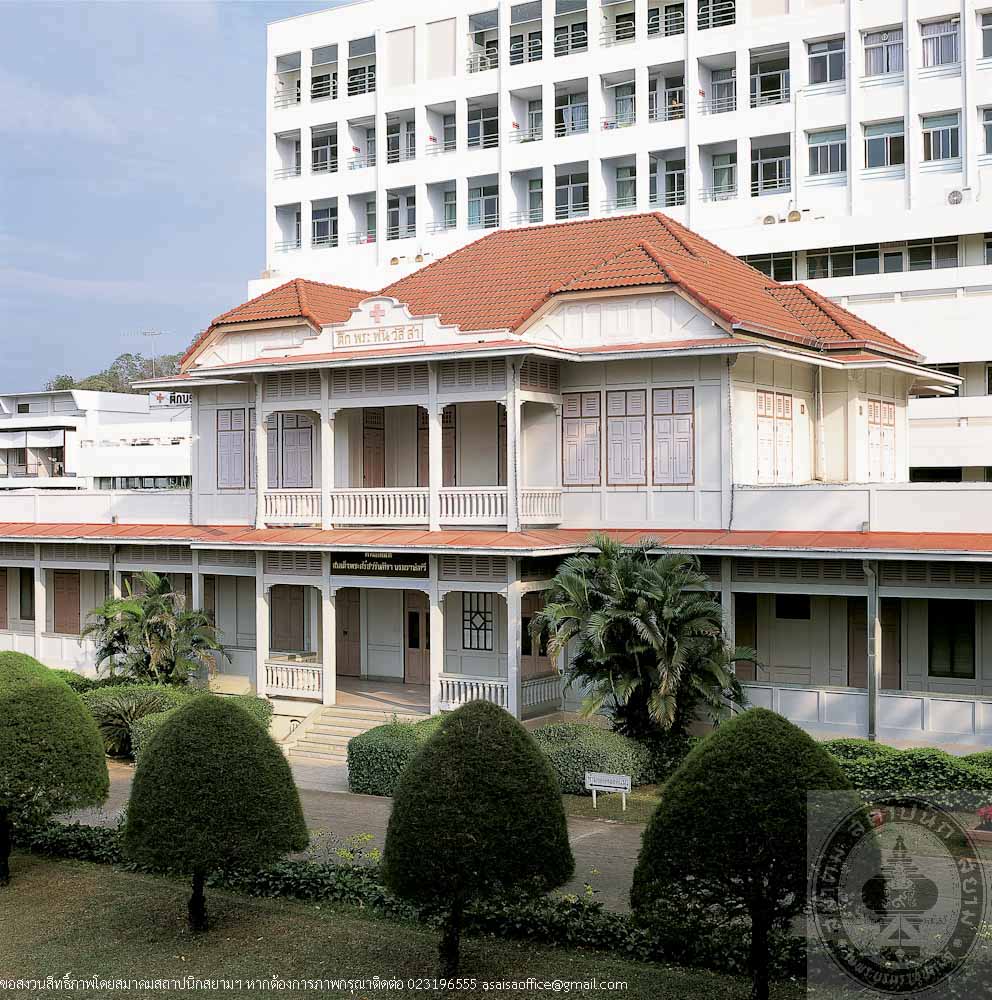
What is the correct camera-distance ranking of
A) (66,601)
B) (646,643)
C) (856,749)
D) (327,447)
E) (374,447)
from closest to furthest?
(856,749), (646,643), (327,447), (374,447), (66,601)

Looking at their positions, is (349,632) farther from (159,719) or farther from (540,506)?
(540,506)

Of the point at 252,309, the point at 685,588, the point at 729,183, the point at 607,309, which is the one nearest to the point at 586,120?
the point at 729,183

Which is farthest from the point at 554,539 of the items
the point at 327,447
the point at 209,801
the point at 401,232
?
the point at 401,232

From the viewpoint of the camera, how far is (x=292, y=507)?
2586 centimetres

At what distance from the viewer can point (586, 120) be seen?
44.0m

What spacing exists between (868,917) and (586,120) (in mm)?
36058

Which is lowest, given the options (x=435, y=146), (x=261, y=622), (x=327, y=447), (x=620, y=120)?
(x=261, y=622)

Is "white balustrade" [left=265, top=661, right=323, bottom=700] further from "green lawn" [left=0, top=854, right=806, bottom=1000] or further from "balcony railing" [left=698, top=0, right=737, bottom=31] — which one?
"balcony railing" [left=698, top=0, right=737, bottom=31]

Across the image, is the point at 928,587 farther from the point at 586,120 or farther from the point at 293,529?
the point at 586,120

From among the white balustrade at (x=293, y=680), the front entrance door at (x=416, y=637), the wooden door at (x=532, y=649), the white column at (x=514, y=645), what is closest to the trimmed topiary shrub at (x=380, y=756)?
the white column at (x=514, y=645)

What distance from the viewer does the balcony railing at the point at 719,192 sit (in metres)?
40.8

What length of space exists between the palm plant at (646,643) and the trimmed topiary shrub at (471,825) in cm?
710

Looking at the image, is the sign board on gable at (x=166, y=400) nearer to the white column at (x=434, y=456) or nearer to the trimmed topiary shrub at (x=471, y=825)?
the white column at (x=434, y=456)

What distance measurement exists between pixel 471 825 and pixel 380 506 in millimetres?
13196
